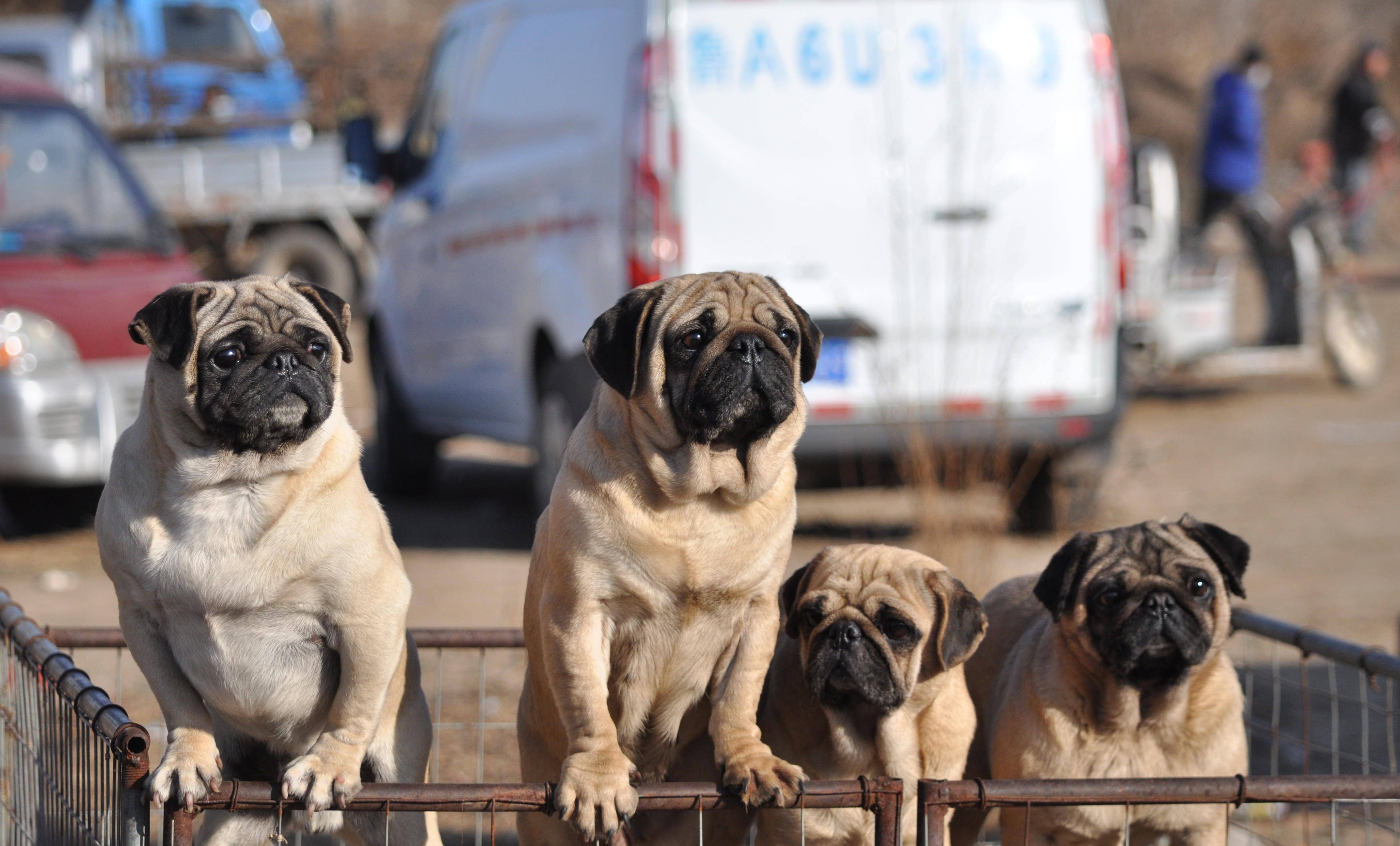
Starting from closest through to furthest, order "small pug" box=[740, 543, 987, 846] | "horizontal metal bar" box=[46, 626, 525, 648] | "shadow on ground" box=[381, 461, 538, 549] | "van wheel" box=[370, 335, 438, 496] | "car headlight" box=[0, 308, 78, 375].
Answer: "small pug" box=[740, 543, 987, 846] < "horizontal metal bar" box=[46, 626, 525, 648] < "car headlight" box=[0, 308, 78, 375] < "shadow on ground" box=[381, 461, 538, 549] < "van wheel" box=[370, 335, 438, 496]

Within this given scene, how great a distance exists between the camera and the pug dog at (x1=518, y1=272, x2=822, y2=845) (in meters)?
3.10

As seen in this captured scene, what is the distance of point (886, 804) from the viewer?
→ 2592mm

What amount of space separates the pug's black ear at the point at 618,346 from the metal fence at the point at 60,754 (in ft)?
3.78

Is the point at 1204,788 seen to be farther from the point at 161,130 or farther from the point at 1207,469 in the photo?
the point at 161,130

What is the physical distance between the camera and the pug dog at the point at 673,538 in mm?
3098

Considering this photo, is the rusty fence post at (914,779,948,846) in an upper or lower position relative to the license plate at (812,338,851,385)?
upper

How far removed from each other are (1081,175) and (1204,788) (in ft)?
16.2

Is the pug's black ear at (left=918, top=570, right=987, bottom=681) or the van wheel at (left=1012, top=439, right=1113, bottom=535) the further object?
the van wheel at (left=1012, top=439, right=1113, bottom=535)

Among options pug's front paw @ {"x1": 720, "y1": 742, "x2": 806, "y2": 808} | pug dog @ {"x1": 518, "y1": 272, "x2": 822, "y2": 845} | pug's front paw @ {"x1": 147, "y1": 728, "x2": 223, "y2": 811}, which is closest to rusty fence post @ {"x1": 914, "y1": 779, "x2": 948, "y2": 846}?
pug's front paw @ {"x1": 720, "y1": 742, "x2": 806, "y2": 808}

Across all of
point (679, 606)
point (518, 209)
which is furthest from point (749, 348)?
point (518, 209)

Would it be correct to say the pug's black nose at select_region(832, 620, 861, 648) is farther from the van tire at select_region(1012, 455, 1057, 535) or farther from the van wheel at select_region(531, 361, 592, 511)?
the van tire at select_region(1012, 455, 1057, 535)

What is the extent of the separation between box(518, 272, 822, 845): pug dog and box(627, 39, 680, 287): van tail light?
334 cm

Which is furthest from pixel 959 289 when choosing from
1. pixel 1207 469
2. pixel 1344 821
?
pixel 1207 469

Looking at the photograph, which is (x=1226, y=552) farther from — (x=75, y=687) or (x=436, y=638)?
Result: (x=75, y=687)
